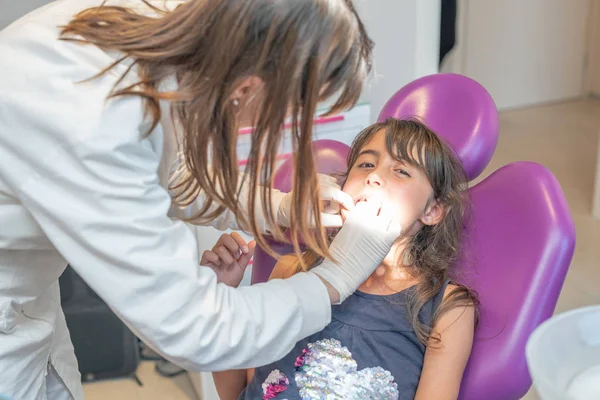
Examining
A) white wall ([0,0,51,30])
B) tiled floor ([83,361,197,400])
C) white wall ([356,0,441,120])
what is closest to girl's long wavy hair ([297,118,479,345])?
white wall ([356,0,441,120])

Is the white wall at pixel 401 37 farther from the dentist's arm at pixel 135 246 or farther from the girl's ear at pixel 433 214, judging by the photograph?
the dentist's arm at pixel 135 246

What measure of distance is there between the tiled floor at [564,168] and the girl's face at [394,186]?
102 cm

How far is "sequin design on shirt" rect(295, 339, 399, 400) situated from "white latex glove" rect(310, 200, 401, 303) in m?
0.23

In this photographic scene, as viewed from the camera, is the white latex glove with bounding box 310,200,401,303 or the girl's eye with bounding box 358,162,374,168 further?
the girl's eye with bounding box 358,162,374,168

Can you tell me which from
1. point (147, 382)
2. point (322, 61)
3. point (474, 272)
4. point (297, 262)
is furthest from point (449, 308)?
point (147, 382)

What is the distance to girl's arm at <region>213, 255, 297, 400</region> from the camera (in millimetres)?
1479

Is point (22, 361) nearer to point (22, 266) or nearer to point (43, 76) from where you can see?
point (22, 266)

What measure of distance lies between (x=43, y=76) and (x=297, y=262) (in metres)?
0.71

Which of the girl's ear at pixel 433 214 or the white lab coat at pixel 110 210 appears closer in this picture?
the white lab coat at pixel 110 210

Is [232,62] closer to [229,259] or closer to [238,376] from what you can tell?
[229,259]

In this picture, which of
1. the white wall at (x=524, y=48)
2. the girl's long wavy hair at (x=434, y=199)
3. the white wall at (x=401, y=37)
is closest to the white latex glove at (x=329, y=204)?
the girl's long wavy hair at (x=434, y=199)

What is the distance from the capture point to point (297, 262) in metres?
1.48

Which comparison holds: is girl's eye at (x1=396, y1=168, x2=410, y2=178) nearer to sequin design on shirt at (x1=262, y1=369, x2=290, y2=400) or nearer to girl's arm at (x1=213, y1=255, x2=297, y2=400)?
girl's arm at (x1=213, y1=255, x2=297, y2=400)

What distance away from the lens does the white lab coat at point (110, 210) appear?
90cm
